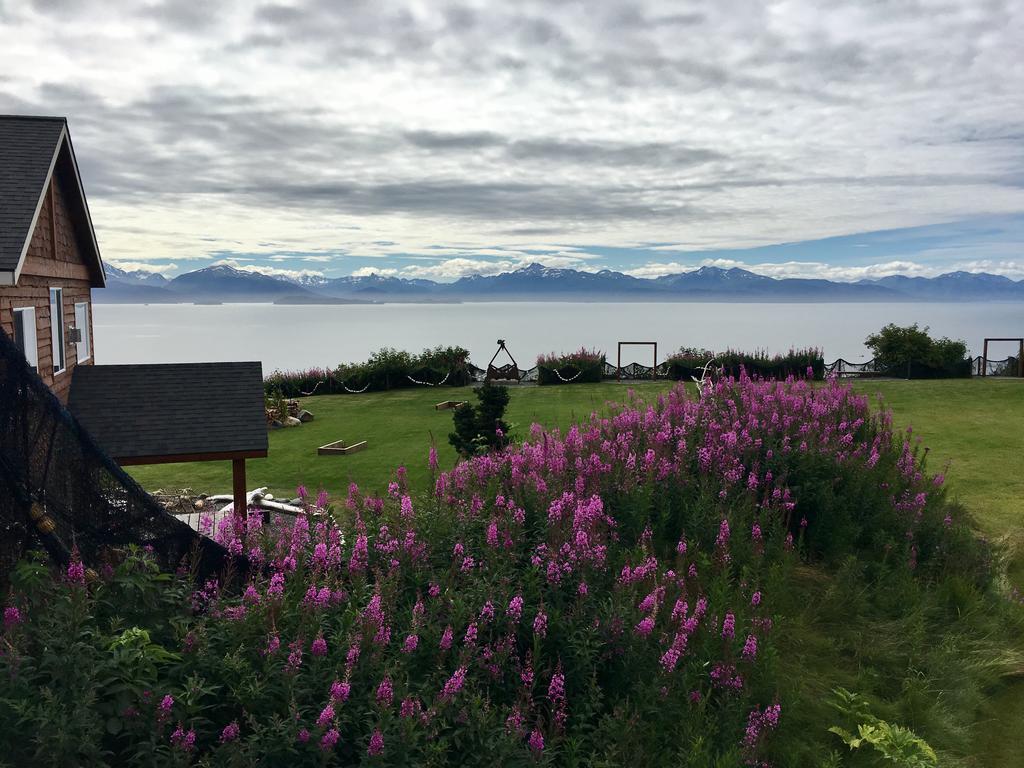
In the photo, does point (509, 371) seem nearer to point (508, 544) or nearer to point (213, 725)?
point (508, 544)

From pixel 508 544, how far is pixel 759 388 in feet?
24.9

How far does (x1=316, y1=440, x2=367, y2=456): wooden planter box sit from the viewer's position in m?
17.8

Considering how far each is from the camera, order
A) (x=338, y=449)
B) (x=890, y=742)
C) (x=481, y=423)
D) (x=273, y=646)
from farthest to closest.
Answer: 1. (x=338, y=449)
2. (x=481, y=423)
3. (x=890, y=742)
4. (x=273, y=646)

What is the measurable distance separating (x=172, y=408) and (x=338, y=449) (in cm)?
617

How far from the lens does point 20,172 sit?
12484 millimetres

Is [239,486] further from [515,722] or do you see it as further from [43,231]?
[515,722]

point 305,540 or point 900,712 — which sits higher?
point 305,540

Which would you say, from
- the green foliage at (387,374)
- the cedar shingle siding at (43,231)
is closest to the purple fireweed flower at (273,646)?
the cedar shingle siding at (43,231)

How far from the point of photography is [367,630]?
194 inches

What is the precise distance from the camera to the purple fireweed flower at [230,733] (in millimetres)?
4121

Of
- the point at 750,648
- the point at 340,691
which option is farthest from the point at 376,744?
the point at 750,648

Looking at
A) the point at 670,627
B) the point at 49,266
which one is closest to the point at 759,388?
the point at 670,627

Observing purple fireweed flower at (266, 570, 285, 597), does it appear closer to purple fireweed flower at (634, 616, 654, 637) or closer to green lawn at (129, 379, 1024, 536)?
purple fireweed flower at (634, 616, 654, 637)

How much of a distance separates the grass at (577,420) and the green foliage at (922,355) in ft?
6.22
